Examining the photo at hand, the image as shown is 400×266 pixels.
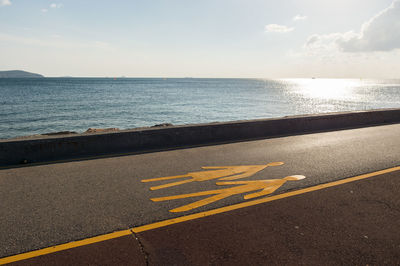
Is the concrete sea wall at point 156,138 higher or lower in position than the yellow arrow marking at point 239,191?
higher

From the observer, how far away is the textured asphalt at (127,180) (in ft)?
11.9

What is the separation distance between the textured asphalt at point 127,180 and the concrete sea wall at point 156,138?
52cm

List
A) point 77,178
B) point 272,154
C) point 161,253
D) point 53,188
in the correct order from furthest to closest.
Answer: point 272,154, point 77,178, point 53,188, point 161,253

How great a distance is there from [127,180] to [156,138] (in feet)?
8.67

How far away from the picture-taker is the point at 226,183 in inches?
203

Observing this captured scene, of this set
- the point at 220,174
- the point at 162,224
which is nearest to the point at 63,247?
the point at 162,224

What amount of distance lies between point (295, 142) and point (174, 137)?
12.1 feet

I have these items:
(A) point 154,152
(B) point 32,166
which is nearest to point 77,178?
(B) point 32,166

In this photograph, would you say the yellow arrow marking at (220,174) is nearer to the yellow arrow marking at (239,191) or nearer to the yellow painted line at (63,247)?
the yellow arrow marking at (239,191)

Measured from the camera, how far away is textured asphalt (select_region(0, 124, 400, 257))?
3623 millimetres

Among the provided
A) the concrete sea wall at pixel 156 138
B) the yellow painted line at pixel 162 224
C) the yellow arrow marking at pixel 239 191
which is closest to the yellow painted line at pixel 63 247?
the yellow painted line at pixel 162 224

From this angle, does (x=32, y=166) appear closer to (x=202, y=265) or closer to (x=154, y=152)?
(x=154, y=152)

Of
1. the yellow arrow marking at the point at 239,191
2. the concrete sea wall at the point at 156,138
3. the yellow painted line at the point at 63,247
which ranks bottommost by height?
the yellow painted line at the point at 63,247

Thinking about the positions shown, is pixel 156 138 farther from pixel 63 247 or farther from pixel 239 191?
pixel 63 247
